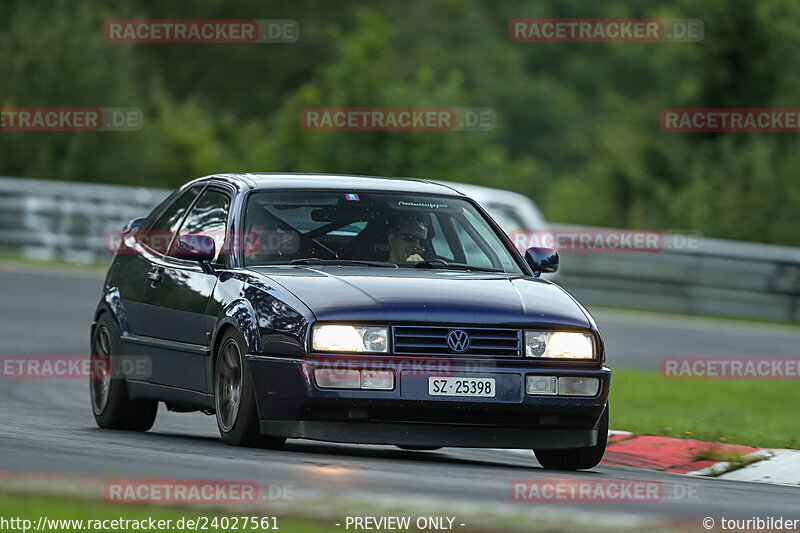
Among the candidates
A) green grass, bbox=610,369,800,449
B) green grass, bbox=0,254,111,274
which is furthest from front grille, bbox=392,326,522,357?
green grass, bbox=0,254,111,274

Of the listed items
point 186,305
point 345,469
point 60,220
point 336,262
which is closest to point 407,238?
point 336,262

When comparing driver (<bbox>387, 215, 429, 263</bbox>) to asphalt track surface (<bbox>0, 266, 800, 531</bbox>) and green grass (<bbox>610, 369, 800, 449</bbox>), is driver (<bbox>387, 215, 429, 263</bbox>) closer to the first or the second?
asphalt track surface (<bbox>0, 266, 800, 531</bbox>)

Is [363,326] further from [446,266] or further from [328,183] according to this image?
[328,183]

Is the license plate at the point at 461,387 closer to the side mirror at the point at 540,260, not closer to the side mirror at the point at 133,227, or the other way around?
the side mirror at the point at 540,260

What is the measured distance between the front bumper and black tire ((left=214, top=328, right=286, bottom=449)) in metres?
0.10

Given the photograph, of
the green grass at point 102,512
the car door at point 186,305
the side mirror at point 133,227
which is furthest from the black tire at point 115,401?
the green grass at point 102,512

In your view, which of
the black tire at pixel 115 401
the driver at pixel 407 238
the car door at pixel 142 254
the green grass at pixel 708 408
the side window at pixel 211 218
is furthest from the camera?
the green grass at pixel 708 408

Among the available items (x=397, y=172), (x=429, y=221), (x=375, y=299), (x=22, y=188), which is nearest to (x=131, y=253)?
(x=429, y=221)

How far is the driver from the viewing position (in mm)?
10156

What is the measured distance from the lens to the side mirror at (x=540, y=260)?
1055 centimetres

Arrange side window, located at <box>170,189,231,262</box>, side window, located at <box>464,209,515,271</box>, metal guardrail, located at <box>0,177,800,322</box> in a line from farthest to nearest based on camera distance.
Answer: metal guardrail, located at <box>0,177,800,322</box> < side window, located at <box>464,209,515,271</box> < side window, located at <box>170,189,231,262</box>

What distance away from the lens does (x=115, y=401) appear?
11.1 m

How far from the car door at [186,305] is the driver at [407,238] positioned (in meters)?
0.94

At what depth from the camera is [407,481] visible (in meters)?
7.93
